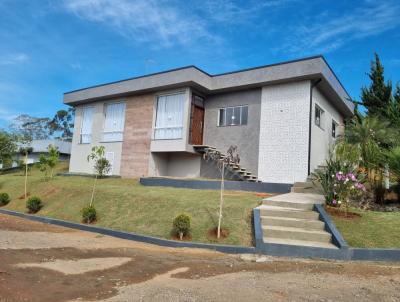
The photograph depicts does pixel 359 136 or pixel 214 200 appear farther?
pixel 359 136

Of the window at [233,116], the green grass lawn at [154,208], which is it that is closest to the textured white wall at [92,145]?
the green grass lawn at [154,208]

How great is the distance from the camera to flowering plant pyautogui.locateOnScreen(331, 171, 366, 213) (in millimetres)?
9430

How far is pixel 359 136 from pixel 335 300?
41.6 ft

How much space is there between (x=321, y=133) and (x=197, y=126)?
20.8 ft

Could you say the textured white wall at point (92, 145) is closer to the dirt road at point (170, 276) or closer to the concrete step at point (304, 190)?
the concrete step at point (304, 190)

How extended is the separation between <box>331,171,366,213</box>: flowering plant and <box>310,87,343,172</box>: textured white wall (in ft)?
21.1

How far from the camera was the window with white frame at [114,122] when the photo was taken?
21344 millimetres

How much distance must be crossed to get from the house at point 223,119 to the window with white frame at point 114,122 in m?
0.07

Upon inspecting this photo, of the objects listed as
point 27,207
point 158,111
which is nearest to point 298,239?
point 27,207

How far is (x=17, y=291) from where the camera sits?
4883mm

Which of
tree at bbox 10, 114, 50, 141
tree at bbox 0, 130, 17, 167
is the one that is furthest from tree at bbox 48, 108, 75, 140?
tree at bbox 0, 130, 17, 167

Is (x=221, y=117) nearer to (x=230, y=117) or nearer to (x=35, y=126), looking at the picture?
(x=230, y=117)

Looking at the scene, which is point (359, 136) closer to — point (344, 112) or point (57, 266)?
point (344, 112)

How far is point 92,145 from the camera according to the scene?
75.1 feet
